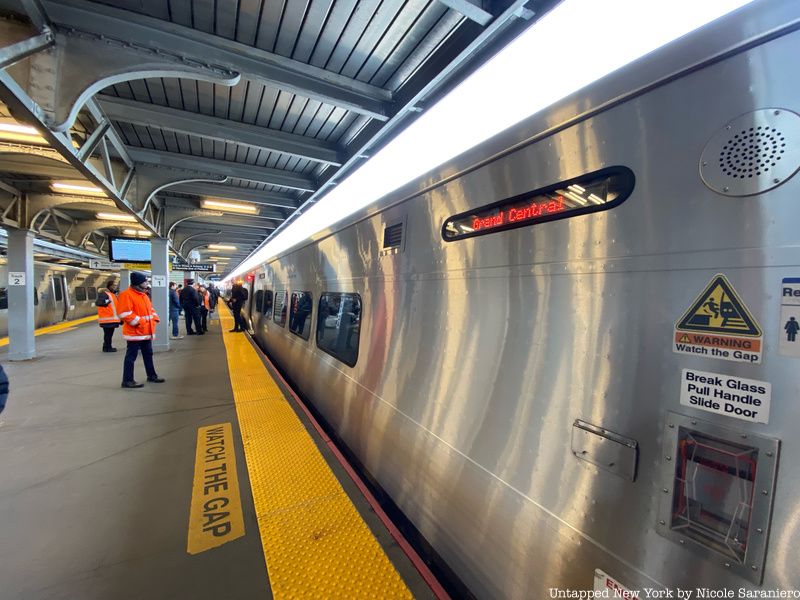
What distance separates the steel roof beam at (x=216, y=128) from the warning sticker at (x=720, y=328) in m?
4.83

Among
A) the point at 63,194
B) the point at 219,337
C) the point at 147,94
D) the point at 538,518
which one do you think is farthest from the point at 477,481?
the point at 219,337

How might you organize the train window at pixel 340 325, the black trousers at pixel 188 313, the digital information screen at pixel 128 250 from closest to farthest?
the train window at pixel 340 325 < the digital information screen at pixel 128 250 < the black trousers at pixel 188 313

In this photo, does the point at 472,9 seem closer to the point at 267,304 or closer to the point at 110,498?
the point at 110,498

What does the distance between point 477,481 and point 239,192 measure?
774cm

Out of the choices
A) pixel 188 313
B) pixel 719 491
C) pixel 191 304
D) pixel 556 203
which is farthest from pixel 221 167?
pixel 188 313

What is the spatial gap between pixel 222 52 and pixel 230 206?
5.98 m

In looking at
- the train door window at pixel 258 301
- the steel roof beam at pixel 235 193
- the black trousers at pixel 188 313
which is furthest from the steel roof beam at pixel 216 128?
the black trousers at pixel 188 313

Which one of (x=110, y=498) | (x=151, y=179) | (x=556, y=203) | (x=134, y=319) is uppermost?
(x=151, y=179)

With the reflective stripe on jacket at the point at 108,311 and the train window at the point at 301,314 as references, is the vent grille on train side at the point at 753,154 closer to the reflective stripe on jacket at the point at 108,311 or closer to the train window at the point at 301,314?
the train window at the point at 301,314

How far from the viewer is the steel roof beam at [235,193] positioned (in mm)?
7398

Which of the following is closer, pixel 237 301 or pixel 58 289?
pixel 237 301

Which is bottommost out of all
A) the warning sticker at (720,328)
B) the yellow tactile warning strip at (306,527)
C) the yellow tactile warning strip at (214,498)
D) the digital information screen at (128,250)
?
the yellow tactile warning strip at (214,498)

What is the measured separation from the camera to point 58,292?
15.3 meters

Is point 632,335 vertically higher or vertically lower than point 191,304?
higher
